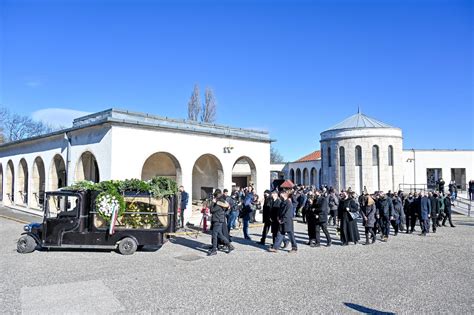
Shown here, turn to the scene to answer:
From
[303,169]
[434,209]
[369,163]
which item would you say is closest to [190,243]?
[434,209]

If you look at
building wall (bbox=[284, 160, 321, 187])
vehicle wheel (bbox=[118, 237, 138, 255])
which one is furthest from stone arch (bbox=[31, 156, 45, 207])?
building wall (bbox=[284, 160, 321, 187])

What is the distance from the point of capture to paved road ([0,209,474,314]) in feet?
18.2

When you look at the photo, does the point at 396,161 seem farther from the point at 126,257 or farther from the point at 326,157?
the point at 126,257

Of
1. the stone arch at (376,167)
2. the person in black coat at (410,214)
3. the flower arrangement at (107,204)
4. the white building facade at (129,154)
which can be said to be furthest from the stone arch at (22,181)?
the stone arch at (376,167)

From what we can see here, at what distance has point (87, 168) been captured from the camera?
18469mm

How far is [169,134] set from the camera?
16875 mm

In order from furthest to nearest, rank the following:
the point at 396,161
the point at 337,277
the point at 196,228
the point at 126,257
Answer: the point at 396,161
the point at 196,228
the point at 126,257
the point at 337,277

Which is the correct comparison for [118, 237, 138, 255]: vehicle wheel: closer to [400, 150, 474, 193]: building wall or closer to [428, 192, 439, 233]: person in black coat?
[428, 192, 439, 233]: person in black coat

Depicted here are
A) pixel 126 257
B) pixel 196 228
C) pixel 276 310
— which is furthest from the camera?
pixel 196 228

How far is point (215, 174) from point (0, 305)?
16.6 m

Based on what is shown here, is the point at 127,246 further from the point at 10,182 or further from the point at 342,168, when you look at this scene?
the point at 342,168

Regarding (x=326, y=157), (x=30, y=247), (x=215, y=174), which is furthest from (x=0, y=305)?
(x=326, y=157)

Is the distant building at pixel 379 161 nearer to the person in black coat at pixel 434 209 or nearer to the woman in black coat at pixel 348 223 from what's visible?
the person in black coat at pixel 434 209

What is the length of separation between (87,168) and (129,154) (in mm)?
4293
